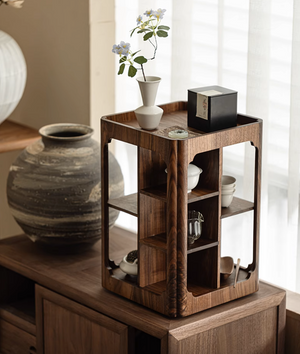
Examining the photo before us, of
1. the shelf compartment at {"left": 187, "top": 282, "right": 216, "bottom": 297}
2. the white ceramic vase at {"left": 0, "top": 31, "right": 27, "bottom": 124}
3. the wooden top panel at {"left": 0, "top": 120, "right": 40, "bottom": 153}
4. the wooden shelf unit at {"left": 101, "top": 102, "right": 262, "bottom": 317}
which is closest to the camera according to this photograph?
the wooden shelf unit at {"left": 101, "top": 102, "right": 262, "bottom": 317}

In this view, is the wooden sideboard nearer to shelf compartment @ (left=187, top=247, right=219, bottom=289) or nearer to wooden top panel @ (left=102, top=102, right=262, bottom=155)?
shelf compartment @ (left=187, top=247, right=219, bottom=289)

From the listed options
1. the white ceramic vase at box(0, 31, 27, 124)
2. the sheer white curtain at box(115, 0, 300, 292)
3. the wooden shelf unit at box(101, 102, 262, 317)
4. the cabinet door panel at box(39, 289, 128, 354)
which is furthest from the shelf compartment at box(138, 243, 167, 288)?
the white ceramic vase at box(0, 31, 27, 124)

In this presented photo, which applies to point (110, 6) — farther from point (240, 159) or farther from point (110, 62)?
point (240, 159)

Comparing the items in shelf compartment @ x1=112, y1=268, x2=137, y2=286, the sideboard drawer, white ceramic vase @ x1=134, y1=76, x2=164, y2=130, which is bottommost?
the sideboard drawer

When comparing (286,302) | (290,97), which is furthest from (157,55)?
(286,302)

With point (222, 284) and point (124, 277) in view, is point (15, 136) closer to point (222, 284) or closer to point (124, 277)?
point (124, 277)

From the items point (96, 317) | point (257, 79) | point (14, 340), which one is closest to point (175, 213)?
point (96, 317)

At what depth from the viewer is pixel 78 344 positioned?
5.73ft

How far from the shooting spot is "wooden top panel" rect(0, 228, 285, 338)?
5.15 ft

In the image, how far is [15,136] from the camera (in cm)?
230

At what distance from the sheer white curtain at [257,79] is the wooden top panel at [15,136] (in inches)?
19.7

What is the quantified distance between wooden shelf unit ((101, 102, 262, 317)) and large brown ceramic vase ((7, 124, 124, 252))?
18cm

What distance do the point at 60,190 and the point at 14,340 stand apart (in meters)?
0.50

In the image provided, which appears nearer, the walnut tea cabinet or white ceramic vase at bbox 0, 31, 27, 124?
the walnut tea cabinet
